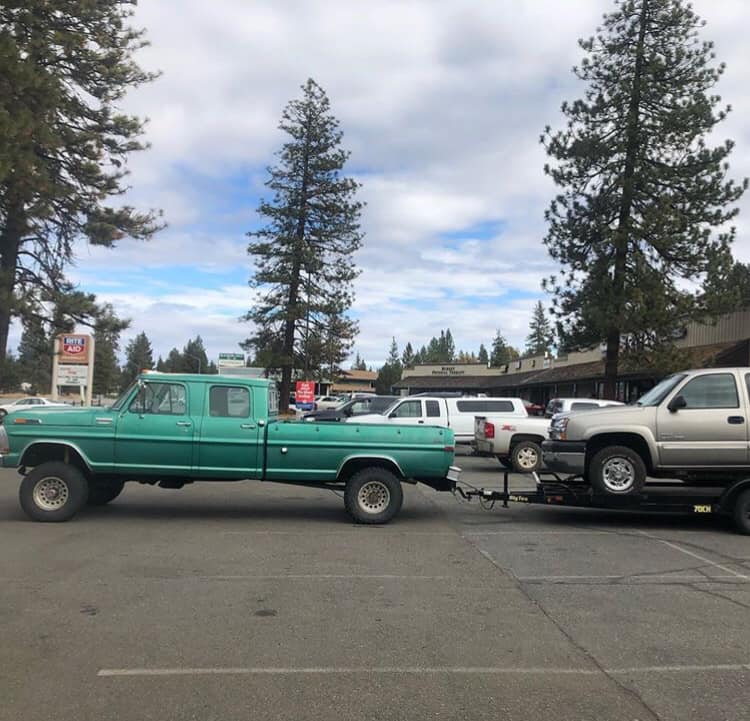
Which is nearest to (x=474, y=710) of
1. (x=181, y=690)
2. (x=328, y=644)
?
(x=328, y=644)

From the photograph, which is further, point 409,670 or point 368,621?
point 368,621

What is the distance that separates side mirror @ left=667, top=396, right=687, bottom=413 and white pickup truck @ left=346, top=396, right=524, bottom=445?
1008cm

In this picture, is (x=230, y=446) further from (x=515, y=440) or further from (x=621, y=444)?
(x=515, y=440)

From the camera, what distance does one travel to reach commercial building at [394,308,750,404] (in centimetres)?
2914

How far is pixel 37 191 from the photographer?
82.0 ft

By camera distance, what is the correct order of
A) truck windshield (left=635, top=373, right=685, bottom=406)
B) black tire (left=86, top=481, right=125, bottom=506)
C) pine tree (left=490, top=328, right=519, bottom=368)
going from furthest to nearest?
pine tree (left=490, top=328, right=519, bottom=368) → black tire (left=86, top=481, right=125, bottom=506) → truck windshield (left=635, top=373, right=685, bottom=406)

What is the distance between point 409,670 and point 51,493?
23.0ft

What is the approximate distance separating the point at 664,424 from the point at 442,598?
509cm

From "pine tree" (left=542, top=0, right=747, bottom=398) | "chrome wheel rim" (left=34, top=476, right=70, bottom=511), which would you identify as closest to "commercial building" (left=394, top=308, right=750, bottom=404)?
"pine tree" (left=542, top=0, right=747, bottom=398)

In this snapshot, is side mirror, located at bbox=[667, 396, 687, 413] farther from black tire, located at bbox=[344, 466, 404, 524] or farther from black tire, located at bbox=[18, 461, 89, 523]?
black tire, located at bbox=[18, 461, 89, 523]

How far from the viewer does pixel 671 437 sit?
405 inches

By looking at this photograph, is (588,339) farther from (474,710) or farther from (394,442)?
(474,710)

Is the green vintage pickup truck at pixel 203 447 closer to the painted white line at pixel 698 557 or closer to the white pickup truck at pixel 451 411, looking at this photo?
the painted white line at pixel 698 557

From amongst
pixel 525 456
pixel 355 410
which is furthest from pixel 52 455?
pixel 355 410
